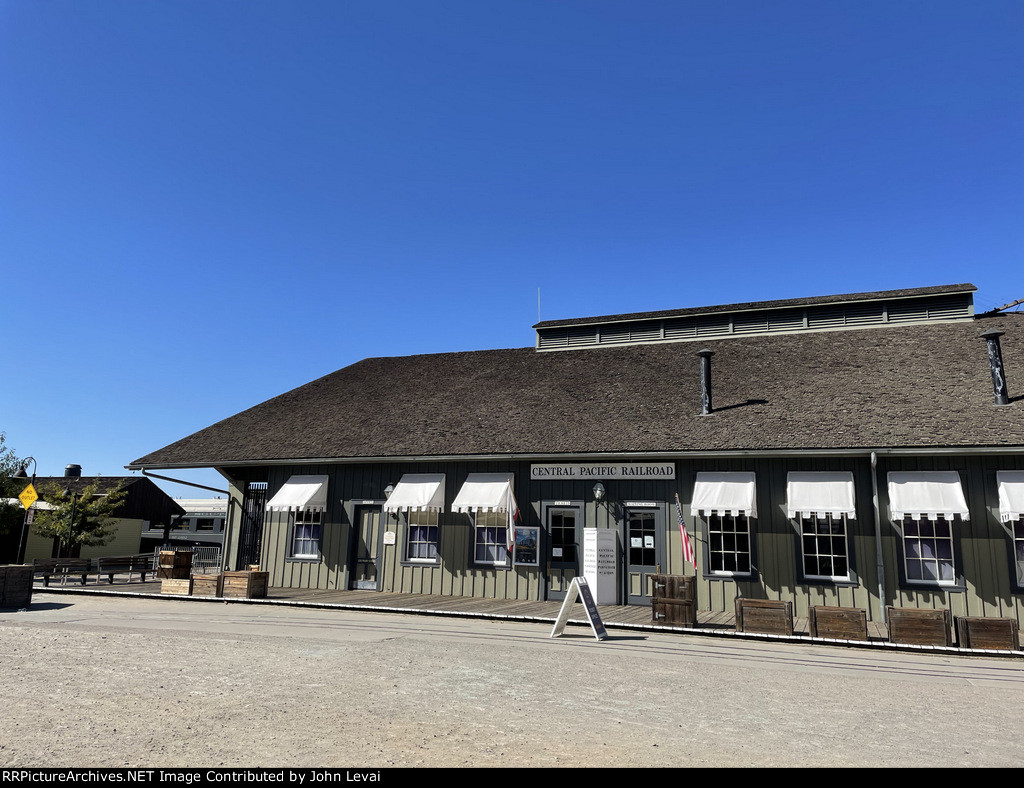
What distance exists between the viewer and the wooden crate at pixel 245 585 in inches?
661

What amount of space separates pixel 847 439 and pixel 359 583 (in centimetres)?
1267

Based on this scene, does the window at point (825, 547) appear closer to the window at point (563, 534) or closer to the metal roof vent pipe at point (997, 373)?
the metal roof vent pipe at point (997, 373)

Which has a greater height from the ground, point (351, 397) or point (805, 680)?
point (351, 397)

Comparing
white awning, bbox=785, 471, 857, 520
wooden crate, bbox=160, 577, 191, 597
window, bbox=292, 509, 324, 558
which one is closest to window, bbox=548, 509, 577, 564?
white awning, bbox=785, 471, 857, 520

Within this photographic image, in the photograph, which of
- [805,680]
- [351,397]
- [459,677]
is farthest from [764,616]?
[351,397]

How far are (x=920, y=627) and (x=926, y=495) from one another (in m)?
3.34

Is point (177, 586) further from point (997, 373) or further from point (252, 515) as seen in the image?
point (997, 373)

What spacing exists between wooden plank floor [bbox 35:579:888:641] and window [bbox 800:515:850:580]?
112 centimetres

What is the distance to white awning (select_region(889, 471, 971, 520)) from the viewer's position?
44.7 ft

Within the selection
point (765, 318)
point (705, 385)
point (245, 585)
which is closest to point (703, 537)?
point (705, 385)

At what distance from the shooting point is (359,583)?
62.2ft

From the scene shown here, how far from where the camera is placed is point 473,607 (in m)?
15.5

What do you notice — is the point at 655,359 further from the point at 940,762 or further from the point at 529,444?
the point at 940,762

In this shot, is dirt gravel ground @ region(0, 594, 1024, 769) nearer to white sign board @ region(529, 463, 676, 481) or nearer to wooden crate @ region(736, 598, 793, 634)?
wooden crate @ region(736, 598, 793, 634)
